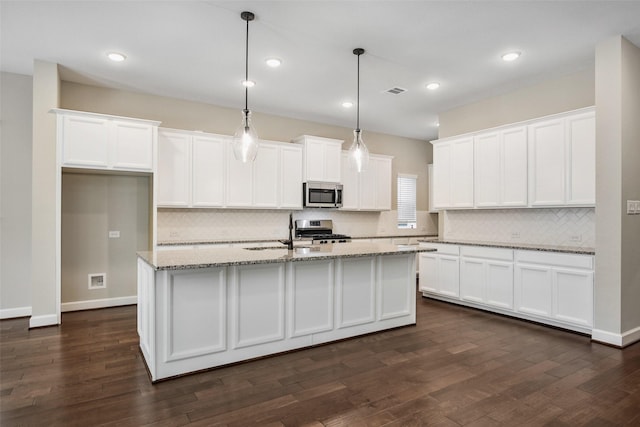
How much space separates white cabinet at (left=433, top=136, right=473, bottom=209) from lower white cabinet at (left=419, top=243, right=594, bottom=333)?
2.29 ft

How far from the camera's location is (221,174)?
5.36 m

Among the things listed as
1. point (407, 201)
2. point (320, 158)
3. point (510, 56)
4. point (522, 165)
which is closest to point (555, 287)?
point (522, 165)

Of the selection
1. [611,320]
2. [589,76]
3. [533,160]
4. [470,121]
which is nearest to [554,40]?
[589,76]

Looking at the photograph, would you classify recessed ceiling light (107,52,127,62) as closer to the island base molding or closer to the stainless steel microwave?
the island base molding

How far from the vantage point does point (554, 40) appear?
11.7 feet

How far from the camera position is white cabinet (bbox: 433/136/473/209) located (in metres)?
5.27

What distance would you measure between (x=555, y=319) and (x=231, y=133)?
4.90 metres

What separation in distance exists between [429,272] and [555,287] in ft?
5.84

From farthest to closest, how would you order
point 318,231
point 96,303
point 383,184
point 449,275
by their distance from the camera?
point 383,184 < point 318,231 < point 449,275 < point 96,303

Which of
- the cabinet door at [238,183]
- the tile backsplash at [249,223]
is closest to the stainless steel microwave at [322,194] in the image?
the tile backsplash at [249,223]

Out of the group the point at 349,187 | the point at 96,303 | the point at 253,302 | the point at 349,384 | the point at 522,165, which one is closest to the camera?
the point at 349,384

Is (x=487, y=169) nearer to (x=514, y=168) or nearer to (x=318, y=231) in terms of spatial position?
(x=514, y=168)

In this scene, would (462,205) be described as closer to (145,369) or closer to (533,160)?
(533,160)

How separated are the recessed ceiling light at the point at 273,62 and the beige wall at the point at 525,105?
304 centimetres
